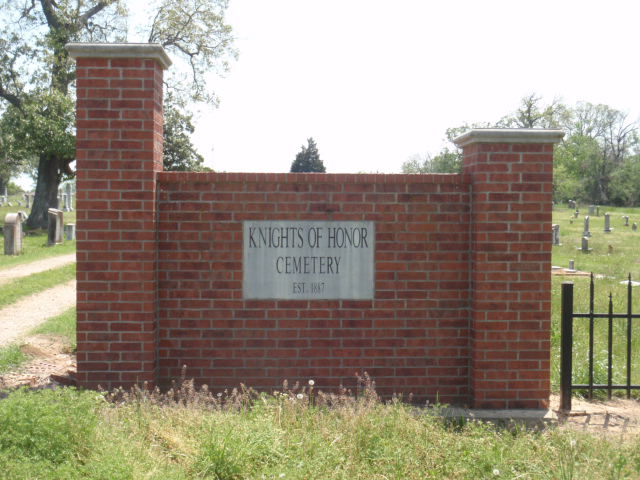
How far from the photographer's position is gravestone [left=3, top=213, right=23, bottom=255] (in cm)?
1795

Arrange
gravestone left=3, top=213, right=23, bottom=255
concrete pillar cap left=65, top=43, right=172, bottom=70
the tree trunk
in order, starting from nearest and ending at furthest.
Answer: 1. concrete pillar cap left=65, top=43, right=172, bottom=70
2. gravestone left=3, top=213, right=23, bottom=255
3. the tree trunk

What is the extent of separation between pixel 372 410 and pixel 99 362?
2190mm

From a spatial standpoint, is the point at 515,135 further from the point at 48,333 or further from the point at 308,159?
the point at 308,159

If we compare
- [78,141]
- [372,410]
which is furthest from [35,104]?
[372,410]

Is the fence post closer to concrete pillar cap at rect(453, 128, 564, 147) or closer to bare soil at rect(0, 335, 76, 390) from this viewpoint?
concrete pillar cap at rect(453, 128, 564, 147)

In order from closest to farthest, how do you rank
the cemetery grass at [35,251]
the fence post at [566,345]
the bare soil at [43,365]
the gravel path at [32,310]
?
1. the fence post at [566,345]
2. the bare soil at [43,365]
3. the gravel path at [32,310]
4. the cemetery grass at [35,251]

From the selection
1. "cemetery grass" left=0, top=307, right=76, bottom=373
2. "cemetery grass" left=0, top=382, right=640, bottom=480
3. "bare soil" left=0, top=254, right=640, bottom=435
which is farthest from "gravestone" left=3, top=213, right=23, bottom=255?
"cemetery grass" left=0, top=382, right=640, bottom=480

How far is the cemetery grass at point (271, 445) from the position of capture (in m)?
3.72

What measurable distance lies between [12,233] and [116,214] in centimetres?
1458

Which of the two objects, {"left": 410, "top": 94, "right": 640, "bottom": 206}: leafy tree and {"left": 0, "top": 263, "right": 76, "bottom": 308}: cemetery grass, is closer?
{"left": 0, "top": 263, "right": 76, "bottom": 308}: cemetery grass

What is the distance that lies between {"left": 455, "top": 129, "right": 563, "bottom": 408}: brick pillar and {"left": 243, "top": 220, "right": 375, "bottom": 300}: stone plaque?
92cm

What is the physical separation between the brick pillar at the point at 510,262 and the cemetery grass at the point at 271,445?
0.61 m

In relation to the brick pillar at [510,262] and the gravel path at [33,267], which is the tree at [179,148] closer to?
the gravel path at [33,267]

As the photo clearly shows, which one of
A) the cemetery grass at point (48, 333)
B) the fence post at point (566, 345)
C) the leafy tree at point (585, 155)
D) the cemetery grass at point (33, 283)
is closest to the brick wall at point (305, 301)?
the fence post at point (566, 345)
